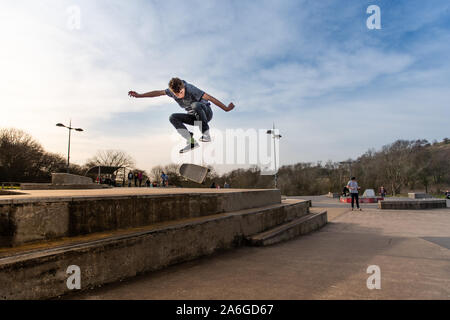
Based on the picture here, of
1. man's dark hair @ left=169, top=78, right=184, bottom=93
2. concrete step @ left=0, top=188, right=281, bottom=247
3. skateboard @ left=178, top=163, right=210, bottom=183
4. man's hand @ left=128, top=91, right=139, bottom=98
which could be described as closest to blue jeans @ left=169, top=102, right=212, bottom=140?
man's dark hair @ left=169, top=78, right=184, bottom=93

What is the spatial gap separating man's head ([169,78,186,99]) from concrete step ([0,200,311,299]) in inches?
130

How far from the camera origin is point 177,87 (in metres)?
6.64

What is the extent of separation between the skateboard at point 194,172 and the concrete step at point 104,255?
3463mm

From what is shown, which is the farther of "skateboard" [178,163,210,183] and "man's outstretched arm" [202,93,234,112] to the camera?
"skateboard" [178,163,210,183]

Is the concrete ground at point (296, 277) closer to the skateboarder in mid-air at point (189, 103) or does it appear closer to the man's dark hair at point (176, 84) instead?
the skateboarder in mid-air at point (189, 103)

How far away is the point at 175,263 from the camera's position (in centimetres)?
369

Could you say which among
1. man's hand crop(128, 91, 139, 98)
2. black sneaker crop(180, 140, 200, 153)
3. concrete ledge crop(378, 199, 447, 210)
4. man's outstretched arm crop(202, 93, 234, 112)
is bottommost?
concrete ledge crop(378, 199, 447, 210)

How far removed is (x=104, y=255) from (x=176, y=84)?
469cm

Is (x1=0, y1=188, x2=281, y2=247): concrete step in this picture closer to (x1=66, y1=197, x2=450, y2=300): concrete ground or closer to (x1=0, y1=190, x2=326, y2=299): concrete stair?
(x1=0, y1=190, x2=326, y2=299): concrete stair

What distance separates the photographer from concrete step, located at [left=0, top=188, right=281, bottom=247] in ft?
8.79

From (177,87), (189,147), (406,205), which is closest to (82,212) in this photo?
(177,87)

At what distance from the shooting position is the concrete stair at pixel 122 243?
2.36m
